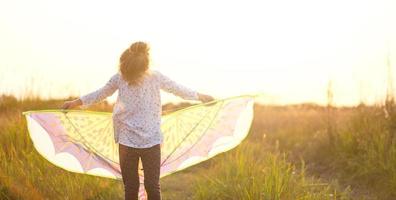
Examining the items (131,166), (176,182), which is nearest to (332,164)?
(176,182)

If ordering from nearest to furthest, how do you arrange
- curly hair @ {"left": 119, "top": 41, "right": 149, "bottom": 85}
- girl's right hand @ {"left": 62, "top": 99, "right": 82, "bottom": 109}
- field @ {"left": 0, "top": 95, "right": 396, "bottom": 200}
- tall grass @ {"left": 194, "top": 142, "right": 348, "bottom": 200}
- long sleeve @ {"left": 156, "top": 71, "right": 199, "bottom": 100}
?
curly hair @ {"left": 119, "top": 41, "right": 149, "bottom": 85} < long sleeve @ {"left": 156, "top": 71, "right": 199, "bottom": 100} < girl's right hand @ {"left": 62, "top": 99, "right": 82, "bottom": 109} < tall grass @ {"left": 194, "top": 142, "right": 348, "bottom": 200} < field @ {"left": 0, "top": 95, "right": 396, "bottom": 200}

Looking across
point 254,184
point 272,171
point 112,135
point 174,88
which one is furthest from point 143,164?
point 272,171

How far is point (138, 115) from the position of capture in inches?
221

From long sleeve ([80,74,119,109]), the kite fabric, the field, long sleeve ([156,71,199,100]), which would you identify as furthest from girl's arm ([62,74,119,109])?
the field

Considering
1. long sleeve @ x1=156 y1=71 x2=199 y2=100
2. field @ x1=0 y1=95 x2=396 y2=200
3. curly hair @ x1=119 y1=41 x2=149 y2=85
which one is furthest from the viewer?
field @ x1=0 y1=95 x2=396 y2=200

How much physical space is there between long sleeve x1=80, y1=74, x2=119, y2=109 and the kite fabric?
0.56 m

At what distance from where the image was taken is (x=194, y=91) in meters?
5.93

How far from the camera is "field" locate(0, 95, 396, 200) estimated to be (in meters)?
6.80

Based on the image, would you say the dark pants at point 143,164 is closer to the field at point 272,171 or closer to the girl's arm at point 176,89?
the girl's arm at point 176,89

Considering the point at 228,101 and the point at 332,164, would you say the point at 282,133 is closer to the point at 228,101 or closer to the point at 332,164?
the point at 332,164

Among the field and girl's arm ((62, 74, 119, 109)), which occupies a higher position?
girl's arm ((62, 74, 119, 109))

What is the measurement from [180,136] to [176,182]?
1.80 m

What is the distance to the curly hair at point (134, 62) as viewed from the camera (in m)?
5.46

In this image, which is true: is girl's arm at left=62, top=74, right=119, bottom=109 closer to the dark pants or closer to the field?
the dark pants
